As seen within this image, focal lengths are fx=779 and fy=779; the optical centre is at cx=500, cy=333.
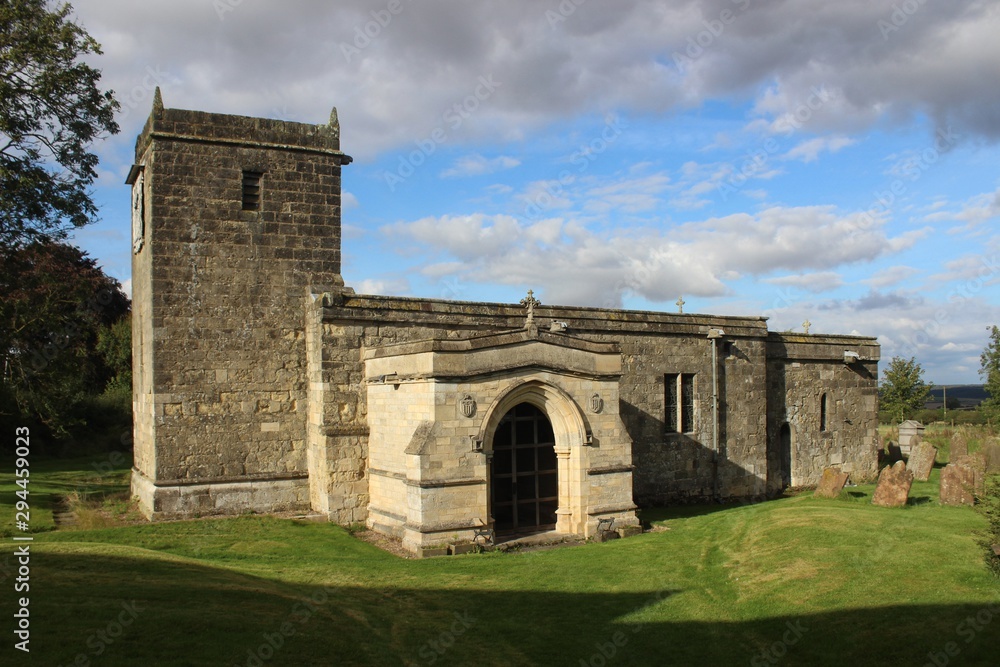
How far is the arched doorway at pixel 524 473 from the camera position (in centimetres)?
1681

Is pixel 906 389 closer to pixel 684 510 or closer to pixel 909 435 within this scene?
pixel 909 435

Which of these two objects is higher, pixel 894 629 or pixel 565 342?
pixel 565 342

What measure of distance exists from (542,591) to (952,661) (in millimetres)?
5652

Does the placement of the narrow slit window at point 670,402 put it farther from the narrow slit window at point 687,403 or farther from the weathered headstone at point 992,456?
the weathered headstone at point 992,456

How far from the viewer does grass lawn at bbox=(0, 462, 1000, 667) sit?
8.86 metres

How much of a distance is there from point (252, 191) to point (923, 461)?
18.4m

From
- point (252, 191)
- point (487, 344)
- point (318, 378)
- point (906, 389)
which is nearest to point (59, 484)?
point (318, 378)

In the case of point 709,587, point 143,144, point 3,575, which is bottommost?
point 709,587

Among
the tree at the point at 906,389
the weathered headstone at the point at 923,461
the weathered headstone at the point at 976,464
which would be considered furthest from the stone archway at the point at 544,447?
the tree at the point at 906,389

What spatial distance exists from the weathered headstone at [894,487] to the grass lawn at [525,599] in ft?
2.43

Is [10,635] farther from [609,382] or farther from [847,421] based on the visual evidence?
[847,421]

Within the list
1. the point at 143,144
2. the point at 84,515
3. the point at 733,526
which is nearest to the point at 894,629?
the point at 733,526

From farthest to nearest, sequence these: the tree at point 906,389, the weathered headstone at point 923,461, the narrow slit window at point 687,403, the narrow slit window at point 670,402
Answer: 1. the tree at point 906,389
2. the narrow slit window at point 687,403
3. the narrow slit window at point 670,402
4. the weathered headstone at point 923,461

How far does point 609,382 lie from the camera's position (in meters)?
16.8
